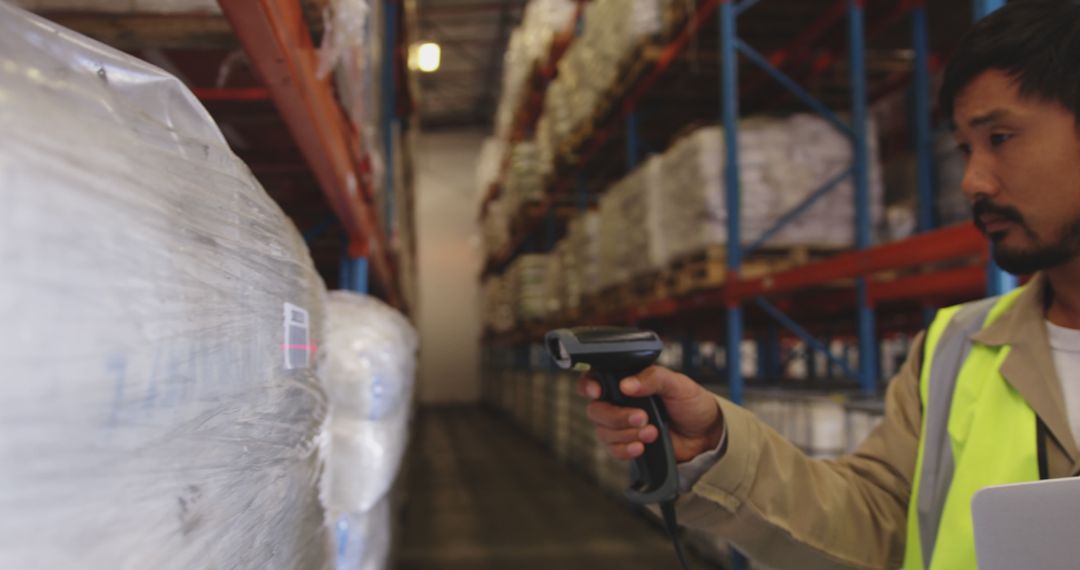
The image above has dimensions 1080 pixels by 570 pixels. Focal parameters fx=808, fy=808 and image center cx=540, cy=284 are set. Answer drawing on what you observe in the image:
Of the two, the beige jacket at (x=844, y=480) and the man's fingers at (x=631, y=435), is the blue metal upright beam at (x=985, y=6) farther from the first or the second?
the man's fingers at (x=631, y=435)

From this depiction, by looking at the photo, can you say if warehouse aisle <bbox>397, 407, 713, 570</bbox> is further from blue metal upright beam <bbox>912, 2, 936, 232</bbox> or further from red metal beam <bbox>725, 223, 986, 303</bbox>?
blue metal upright beam <bbox>912, 2, 936, 232</bbox>

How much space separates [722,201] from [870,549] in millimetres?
3029

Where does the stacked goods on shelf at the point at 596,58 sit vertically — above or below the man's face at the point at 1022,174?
above

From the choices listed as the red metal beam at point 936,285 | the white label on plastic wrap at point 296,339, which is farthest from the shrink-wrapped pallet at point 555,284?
the white label on plastic wrap at point 296,339

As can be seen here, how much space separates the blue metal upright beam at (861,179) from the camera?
405 cm

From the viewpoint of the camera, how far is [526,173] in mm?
9758

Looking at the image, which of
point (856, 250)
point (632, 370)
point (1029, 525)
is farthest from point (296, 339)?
point (856, 250)

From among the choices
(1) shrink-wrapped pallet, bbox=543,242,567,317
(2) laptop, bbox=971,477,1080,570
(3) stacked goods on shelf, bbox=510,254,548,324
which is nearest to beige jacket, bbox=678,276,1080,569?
(2) laptop, bbox=971,477,1080,570

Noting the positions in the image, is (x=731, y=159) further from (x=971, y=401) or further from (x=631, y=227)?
(x=971, y=401)

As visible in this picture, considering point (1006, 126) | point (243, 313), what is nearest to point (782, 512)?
point (1006, 126)

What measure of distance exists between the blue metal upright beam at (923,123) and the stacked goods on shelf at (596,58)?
151cm

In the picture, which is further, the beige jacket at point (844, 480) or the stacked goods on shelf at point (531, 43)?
the stacked goods on shelf at point (531, 43)

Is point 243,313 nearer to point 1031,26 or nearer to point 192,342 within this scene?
point 192,342

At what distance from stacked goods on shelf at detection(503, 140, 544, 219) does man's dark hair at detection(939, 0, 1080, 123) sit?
8112 mm
